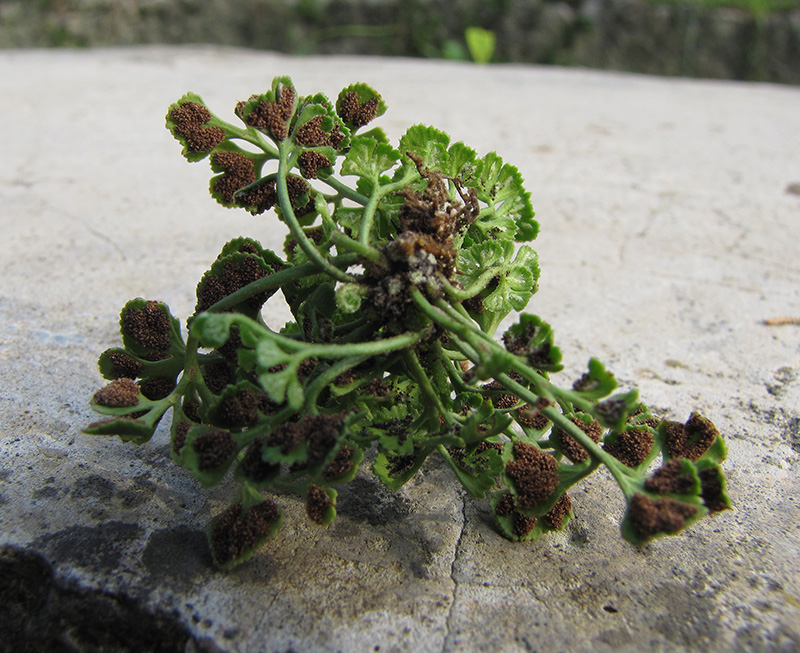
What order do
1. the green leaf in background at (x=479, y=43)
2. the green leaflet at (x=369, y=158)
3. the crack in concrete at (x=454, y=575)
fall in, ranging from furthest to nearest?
the green leaf in background at (x=479, y=43), the green leaflet at (x=369, y=158), the crack in concrete at (x=454, y=575)

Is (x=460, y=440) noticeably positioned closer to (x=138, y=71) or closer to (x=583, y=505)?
Result: (x=583, y=505)

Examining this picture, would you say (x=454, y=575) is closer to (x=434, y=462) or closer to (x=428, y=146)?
(x=434, y=462)

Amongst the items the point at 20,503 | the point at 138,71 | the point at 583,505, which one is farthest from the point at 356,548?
the point at 138,71

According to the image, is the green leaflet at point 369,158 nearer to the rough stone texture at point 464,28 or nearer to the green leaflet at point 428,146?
the green leaflet at point 428,146

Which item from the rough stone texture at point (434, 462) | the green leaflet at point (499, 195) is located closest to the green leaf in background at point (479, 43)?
the rough stone texture at point (434, 462)

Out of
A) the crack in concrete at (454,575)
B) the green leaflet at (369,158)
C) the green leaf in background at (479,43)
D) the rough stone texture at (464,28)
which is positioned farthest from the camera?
the rough stone texture at (464,28)

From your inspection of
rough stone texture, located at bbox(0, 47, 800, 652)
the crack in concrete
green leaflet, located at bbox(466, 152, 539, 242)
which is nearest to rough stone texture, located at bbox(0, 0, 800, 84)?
rough stone texture, located at bbox(0, 47, 800, 652)
